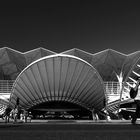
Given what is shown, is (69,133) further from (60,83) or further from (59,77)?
(60,83)

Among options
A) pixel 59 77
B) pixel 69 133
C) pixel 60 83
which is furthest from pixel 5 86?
pixel 69 133

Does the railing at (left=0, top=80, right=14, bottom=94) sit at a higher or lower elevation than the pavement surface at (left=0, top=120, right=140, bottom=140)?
higher

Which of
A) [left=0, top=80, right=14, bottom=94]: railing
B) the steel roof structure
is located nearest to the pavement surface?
the steel roof structure

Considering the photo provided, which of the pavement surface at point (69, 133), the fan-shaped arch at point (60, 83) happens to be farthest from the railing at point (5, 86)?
the pavement surface at point (69, 133)

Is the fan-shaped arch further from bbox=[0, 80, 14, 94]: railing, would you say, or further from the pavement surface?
the pavement surface

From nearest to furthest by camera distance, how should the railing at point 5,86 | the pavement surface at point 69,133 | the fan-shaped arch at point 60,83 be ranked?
the pavement surface at point 69,133, the fan-shaped arch at point 60,83, the railing at point 5,86

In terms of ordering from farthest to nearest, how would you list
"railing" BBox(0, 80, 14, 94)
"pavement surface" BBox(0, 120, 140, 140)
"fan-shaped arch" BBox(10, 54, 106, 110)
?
"railing" BBox(0, 80, 14, 94)
"fan-shaped arch" BBox(10, 54, 106, 110)
"pavement surface" BBox(0, 120, 140, 140)

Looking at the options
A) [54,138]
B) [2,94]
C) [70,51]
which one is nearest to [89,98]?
[70,51]

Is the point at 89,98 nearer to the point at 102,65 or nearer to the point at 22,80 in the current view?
the point at 22,80

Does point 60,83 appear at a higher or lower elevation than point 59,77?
lower

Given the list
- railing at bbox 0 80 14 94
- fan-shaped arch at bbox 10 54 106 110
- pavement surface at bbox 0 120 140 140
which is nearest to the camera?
pavement surface at bbox 0 120 140 140

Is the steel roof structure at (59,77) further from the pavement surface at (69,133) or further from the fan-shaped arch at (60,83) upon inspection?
the pavement surface at (69,133)

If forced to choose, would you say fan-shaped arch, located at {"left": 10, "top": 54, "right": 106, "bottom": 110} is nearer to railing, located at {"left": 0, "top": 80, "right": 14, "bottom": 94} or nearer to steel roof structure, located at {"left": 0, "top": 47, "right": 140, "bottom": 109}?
steel roof structure, located at {"left": 0, "top": 47, "right": 140, "bottom": 109}

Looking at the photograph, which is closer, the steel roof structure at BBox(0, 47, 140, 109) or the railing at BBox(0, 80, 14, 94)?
the steel roof structure at BBox(0, 47, 140, 109)
